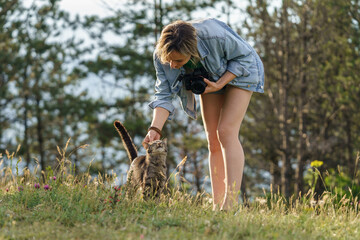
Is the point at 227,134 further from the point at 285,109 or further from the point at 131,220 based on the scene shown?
the point at 285,109

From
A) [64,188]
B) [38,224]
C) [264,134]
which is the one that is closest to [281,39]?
[264,134]

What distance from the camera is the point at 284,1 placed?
1078 centimetres

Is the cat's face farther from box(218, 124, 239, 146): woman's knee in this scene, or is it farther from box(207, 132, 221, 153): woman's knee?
box(218, 124, 239, 146): woman's knee

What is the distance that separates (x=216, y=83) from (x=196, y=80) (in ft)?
0.55

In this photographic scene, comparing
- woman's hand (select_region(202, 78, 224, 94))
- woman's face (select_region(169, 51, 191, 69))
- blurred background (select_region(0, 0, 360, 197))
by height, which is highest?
woman's face (select_region(169, 51, 191, 69))

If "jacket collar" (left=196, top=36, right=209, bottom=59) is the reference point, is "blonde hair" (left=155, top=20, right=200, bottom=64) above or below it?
above

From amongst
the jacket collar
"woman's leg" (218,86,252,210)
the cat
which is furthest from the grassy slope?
the jacket collar

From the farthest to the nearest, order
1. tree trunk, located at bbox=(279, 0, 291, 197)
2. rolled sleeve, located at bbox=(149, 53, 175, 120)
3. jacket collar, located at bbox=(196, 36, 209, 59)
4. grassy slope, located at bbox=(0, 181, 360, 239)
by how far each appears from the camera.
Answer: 1. tree trunk, located at bbox=(279, 0, 291, 197)
2. rolled sleeve, located at bbox=(149, 53, 175, 120)
3. jacket collar, located at bbox=(196, 36, 209, 59)
4. grassy slope, located at bbox=(0, 181, 360, 239)

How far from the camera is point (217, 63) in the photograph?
3885 mm

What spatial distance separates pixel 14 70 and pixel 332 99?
11.1 meters

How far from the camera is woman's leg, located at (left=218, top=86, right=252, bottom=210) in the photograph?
3.92 meters

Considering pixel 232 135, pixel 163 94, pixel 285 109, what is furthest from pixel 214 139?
pixel 285 109

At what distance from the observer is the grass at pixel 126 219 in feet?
10.1

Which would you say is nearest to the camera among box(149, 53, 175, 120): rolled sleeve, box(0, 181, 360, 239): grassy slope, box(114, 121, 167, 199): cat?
box(0, 181, 360, 239): grassy slope
